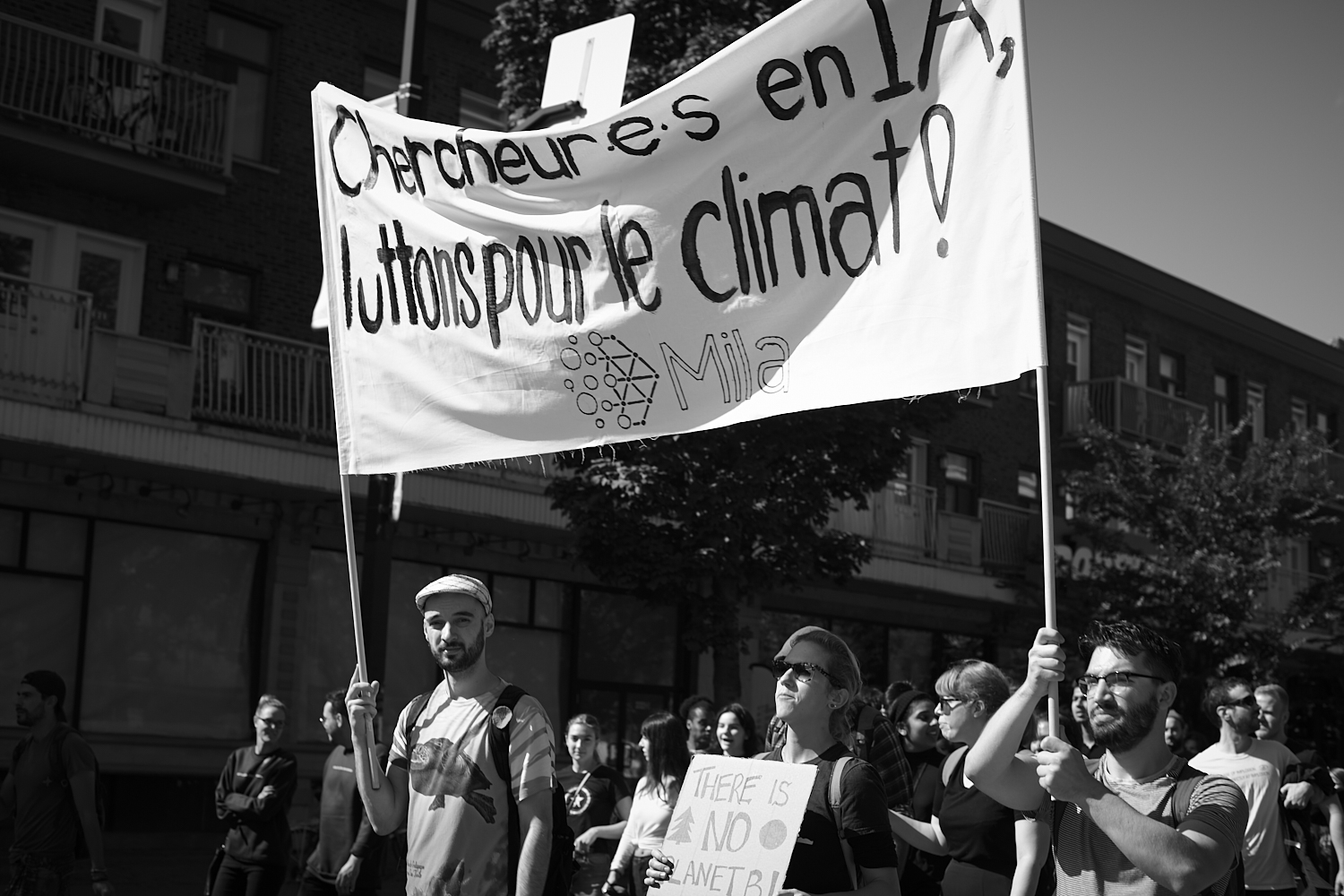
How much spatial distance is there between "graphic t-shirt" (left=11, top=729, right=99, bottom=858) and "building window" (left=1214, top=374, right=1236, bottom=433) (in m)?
33.0

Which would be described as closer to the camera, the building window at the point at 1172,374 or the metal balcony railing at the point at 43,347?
the metal balcony railing at the point at 43,347

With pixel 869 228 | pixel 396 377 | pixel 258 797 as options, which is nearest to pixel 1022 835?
pixel 869 228

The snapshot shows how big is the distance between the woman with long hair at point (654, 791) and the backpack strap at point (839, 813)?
3.70 meters

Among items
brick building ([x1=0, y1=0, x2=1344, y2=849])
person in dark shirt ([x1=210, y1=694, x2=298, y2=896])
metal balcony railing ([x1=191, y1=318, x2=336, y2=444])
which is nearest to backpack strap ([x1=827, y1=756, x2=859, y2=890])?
person in dark shirt ([x1=210, y1=694, x2=298, y2=896])

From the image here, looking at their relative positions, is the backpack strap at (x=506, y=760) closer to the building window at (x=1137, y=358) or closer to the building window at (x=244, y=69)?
the building window at (x=244, y=69)

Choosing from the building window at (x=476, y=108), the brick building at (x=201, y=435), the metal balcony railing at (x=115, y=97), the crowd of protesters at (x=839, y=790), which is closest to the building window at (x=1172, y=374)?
the brick building at (x=201, y=435)

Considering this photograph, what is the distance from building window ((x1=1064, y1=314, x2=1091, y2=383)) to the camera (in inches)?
1282

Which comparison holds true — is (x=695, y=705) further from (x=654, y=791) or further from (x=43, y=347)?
(x=43, y=347)

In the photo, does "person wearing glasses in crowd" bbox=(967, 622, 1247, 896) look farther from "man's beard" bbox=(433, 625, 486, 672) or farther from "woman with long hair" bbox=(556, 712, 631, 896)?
"woman with long hair" bbox=(556, 712, 631, 896)

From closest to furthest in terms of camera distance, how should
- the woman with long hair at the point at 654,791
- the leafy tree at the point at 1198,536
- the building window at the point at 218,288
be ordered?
1. the woman with long hair at the point at 654,791
2. the building window at the point at 218,288
3. the leafy tree at the point at 1198,536

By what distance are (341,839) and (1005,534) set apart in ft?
71.1

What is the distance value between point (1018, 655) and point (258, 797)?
22.6 m

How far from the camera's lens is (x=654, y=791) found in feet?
26.5

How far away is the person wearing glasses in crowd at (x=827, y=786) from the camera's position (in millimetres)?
4051
